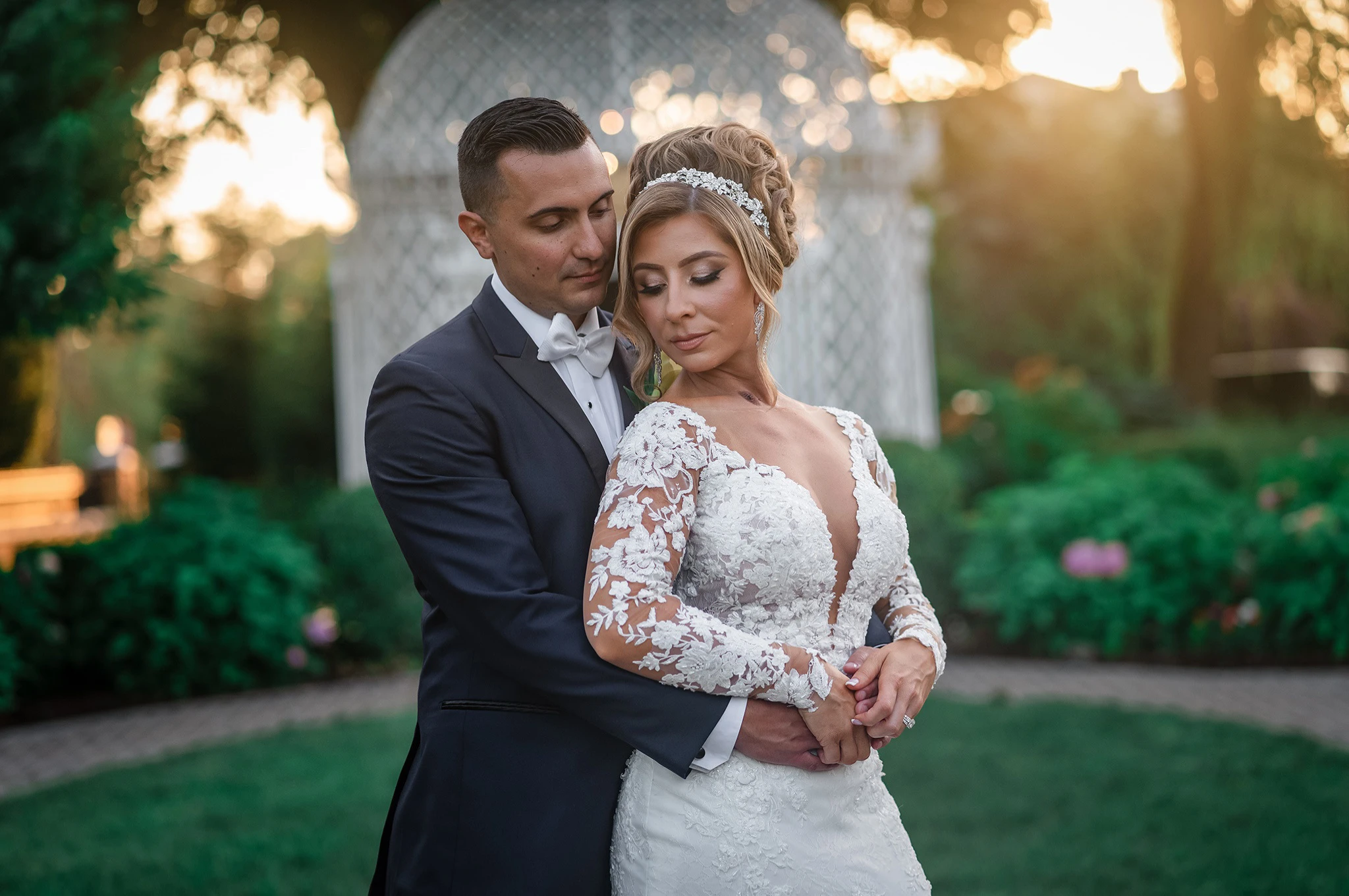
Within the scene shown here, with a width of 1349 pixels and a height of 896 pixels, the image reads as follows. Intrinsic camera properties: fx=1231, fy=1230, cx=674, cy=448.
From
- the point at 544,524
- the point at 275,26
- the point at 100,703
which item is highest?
the point at 275,26

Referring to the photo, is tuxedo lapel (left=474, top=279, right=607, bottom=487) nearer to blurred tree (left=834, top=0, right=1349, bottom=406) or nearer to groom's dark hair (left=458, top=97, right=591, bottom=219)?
groom's dark hair (left=458, top=97, right=591, bottom=219)

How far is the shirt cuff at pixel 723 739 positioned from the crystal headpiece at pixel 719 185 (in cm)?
94

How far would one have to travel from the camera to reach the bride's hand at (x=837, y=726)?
228cm

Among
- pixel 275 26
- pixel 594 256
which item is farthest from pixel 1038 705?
pixel 275 26

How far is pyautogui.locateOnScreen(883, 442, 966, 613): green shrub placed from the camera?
8922 millimetres

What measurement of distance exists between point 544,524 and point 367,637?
23.4 ft

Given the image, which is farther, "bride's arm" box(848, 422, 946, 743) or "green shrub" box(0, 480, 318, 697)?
"green shrub" box(0, 480, 318, 697)

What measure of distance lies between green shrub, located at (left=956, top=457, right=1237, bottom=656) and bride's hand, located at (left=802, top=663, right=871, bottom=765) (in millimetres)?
6496

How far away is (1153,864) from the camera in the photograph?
4895 mm

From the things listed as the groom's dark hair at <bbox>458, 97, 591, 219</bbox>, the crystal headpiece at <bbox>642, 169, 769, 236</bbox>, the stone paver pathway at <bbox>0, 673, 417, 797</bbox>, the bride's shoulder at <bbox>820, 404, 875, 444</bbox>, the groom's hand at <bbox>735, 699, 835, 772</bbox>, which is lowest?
the stone paver pathway at <bbox>0, 673, 417, 797</bbox>

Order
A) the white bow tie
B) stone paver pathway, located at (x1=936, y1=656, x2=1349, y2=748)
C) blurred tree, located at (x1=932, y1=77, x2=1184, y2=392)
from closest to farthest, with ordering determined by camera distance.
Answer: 1. the white bow tie
2. stone paver pathway, located at (x1=936, y1=656, x2=1349, y2=748)
3. blurred tree, located at (x1=932, y1=77, x2=1184, y2=392)

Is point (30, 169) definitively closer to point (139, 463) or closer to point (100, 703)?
point (100, 703)

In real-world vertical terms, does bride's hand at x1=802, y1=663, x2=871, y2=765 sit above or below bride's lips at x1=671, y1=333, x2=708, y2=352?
below

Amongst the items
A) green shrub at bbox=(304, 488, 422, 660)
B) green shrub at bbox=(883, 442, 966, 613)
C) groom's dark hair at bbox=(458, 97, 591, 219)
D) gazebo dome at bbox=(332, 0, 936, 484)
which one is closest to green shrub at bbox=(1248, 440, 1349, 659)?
green shrub at bbox=(883, 442, 966, 613)
